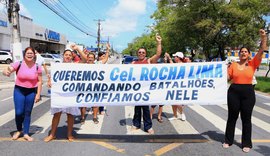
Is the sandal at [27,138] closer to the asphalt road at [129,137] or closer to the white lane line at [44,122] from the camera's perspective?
the asphalt road at [129,137]

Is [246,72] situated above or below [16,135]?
above

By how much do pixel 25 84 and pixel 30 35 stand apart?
1856 inches

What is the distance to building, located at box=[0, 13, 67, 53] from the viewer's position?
4312cm

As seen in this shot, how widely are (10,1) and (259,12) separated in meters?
21.7

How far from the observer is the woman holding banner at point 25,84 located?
Answer: 236 inches

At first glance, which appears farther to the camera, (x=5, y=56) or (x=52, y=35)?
(x=52, y=35)

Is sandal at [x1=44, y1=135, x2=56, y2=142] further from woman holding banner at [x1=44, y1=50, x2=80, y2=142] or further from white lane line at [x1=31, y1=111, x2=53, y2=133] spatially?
white lane line at [x1=31, y1=111, x2=53, y2=133]

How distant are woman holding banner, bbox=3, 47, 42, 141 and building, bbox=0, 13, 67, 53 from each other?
127ft

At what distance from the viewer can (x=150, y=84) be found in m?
6.32

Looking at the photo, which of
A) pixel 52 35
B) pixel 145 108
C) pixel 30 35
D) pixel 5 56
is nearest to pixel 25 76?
pixel 145 108

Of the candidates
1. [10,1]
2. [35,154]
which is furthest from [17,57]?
[35,154]

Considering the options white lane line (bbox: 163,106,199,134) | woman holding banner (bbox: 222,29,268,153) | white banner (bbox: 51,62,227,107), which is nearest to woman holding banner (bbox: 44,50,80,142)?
white banner (bbox: 51,62,227,107)

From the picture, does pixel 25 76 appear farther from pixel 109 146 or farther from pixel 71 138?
pixel 109 146

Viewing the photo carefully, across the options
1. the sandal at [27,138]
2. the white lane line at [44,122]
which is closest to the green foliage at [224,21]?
the white lane line at [44,122]
